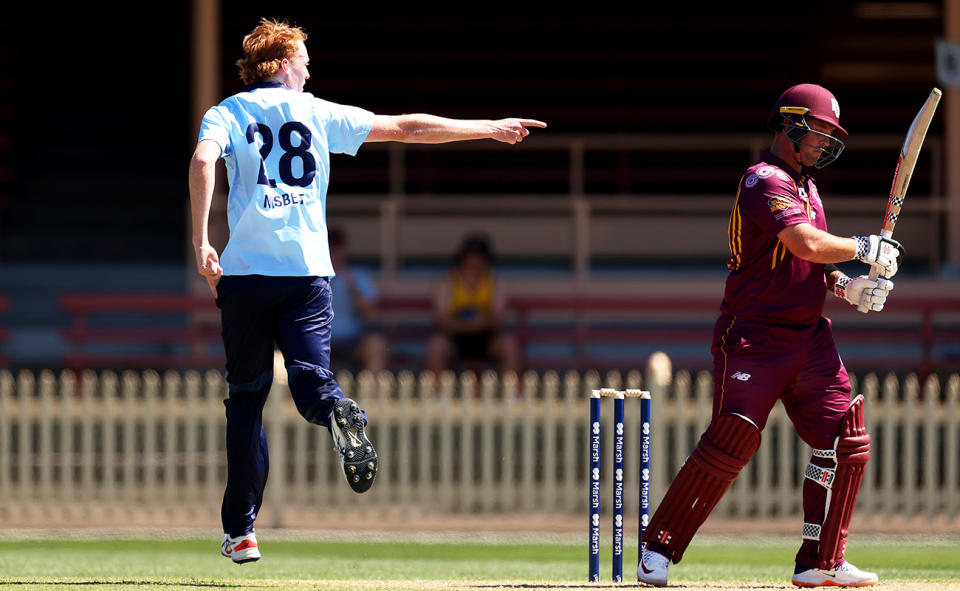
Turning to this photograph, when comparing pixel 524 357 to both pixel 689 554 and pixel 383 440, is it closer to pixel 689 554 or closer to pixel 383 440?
pixel 383 440

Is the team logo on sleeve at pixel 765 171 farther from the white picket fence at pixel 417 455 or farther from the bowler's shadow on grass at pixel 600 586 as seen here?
the white picket fence at pixel 417 455

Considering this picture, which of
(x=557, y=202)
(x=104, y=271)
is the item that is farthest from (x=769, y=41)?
(x=104, y=271)

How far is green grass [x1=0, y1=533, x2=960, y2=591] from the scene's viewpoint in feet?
22.7

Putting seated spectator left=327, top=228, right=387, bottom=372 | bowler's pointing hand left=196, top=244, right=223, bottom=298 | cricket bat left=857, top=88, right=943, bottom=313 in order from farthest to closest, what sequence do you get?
seated spectator left=327, top=228, right=387, bottom=372
cricket bat left=857, top=88, right=943, bottom=313
bowler's pointing hand left=196, top=244, right=223, bottom=298

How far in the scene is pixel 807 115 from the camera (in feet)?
20.7

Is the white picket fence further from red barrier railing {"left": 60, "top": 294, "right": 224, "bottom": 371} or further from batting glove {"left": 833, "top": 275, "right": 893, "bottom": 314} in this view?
batting glove {"left": 833, "top": 275, "right": 893, "bottom": 314}

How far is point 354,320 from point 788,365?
7.02 m

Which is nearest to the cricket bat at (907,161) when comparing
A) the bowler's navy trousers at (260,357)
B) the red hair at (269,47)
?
the bowler's navy trousers at (260,357)

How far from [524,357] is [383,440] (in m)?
2.10

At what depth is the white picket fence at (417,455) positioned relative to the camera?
1145 cm

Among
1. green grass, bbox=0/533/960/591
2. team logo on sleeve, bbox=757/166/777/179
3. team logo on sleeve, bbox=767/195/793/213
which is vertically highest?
team logo on sleeve, bbox=757/166/777/179

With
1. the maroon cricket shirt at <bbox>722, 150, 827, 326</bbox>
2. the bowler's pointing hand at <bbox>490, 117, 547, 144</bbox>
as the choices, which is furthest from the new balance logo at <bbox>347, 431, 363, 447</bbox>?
the maroon cricket shirt at <bbox>722, 150, 827, 326</bbox>

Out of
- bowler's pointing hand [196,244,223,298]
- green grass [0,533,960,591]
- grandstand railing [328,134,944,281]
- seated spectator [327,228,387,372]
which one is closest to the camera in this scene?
bowler's pointing hand [196,244,223,298]

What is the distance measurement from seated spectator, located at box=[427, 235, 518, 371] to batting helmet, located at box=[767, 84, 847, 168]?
6.53 meters
